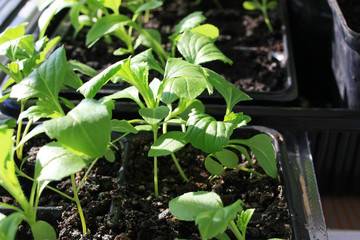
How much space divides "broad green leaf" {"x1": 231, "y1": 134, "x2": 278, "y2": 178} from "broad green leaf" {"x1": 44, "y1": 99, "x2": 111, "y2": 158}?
0.99 feet

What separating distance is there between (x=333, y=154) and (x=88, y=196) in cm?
57

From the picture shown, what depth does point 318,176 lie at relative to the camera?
109 cm

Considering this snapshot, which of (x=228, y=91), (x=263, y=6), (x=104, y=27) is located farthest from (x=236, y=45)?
(x=228, y=91)

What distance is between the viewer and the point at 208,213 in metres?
0.55

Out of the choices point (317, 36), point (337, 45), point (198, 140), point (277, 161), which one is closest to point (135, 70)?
point (198, 140)

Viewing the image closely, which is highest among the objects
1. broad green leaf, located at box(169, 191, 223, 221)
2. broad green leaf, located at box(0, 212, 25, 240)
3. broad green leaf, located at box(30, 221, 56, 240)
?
broad green leaf, located at box(0, 212, 25, 240)

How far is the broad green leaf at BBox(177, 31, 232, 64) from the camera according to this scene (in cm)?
82

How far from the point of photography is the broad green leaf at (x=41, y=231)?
643 millimetres

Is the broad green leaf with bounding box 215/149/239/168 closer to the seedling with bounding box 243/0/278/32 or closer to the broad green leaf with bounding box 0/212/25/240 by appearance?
the broad green leaf with bounding box 0/212/25/240

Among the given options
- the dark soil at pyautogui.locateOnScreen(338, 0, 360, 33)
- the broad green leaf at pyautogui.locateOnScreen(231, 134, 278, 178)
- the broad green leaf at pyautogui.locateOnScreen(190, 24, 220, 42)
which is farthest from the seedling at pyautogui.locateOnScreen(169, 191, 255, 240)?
the dark soil at pyautogui.locateOnScreen(338, 0, 360, 33)

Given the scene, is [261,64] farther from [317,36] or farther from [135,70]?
[135,70]

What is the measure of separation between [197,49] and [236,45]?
0.50m

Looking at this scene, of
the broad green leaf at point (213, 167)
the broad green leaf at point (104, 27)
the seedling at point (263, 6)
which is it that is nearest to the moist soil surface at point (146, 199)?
the broad green leaf at point (213, 167)

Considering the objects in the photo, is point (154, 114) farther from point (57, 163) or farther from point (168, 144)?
point (57, 163)
